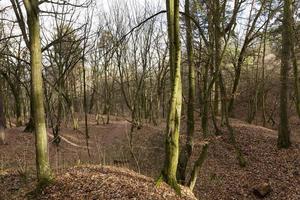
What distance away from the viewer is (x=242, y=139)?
15688mm

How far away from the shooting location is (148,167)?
13.8 meters

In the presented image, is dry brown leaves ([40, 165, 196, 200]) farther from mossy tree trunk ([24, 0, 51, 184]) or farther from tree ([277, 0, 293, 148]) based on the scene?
tree ([277, 0, 293, 148])

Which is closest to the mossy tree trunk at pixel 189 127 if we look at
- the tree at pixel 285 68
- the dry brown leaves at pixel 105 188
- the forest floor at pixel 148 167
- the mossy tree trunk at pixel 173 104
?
the forest floor at pixel 148 167

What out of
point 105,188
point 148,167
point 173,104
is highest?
point 173,104

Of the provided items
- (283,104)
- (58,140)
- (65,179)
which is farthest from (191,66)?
(58,140)

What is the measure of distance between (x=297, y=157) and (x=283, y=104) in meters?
2.50

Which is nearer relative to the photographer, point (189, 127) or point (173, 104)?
point (173, 104)

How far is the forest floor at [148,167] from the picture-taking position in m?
7.56

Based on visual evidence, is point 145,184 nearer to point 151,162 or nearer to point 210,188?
point 210,188

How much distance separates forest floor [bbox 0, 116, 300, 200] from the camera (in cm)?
756

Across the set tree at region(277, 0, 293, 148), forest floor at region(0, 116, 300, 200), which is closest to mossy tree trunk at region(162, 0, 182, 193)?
forest floor at region(0, 116, 300, 200)

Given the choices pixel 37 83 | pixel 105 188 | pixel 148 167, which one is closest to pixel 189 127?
pixel 148 167

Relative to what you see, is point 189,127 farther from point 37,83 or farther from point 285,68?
point 285,68

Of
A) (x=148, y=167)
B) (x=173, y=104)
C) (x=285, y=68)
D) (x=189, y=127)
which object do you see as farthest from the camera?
(x=285, y=68)
